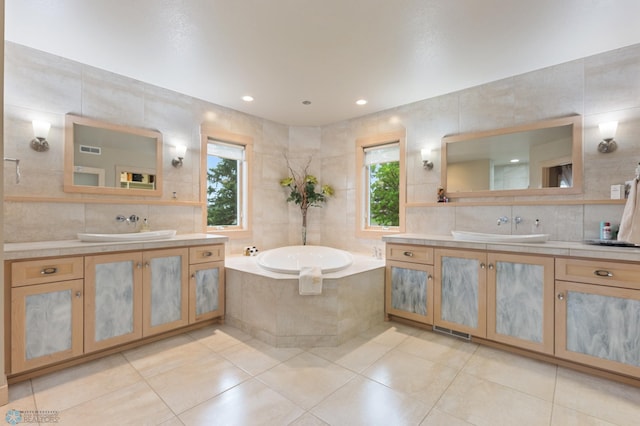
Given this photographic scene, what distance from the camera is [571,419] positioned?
1.67 meters

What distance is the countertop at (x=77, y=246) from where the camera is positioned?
6.51ft

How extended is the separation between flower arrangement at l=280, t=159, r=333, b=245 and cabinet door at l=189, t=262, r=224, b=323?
5.31 ft

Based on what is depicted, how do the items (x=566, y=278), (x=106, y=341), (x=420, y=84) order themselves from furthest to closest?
(x=420, y=84), (x=106, y=341), (x=566, y=278)

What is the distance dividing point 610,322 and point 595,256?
1.54ft

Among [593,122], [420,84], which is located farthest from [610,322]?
[420,84]

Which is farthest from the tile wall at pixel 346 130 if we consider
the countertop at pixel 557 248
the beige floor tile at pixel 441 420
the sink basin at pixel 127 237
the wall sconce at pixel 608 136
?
the beige floor tile at pixel 441 420

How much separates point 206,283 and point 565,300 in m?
3.17

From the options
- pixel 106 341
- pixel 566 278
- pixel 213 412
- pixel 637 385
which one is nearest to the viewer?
pixel 213 412

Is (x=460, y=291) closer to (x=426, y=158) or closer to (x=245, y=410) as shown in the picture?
(x=426, y=158)

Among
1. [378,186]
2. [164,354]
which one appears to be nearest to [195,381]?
[164,354]

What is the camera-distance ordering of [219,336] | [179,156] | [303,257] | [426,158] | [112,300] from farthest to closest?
[303,257] → [426,158] → [179,156] → [219,336] → [112,300]

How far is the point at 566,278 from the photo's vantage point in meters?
2.19

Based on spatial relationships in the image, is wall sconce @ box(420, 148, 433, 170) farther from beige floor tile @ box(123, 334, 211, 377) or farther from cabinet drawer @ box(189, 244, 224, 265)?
beige floor tile @ box(123, 334, 211, 377)

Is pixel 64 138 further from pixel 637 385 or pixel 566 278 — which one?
pixel 637 385
